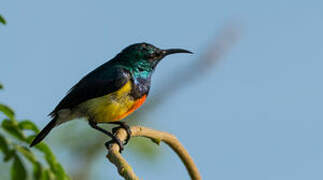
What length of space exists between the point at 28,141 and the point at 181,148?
6.34 feet

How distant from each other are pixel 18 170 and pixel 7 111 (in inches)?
12.0

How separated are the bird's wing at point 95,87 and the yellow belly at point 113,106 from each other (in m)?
0.06

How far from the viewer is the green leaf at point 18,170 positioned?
2.00m

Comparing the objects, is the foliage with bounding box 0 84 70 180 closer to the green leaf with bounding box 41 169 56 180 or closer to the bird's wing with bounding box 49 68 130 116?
the green leaf with bounding box 41 169 56 180

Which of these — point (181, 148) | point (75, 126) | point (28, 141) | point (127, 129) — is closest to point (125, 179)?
point (28, 141)

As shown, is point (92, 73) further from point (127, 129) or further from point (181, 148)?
point (181, 148)

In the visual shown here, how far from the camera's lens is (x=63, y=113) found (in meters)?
5.57

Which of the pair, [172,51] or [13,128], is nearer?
[13,128]

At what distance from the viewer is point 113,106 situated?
5.30 meters

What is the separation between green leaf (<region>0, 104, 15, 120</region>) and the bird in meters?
2.94

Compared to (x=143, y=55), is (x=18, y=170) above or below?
above

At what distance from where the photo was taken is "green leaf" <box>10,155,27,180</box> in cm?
200

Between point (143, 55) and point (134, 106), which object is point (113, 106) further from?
point (143, 55)

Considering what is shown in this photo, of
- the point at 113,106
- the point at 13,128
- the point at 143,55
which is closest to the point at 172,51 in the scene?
the point at 143,55
